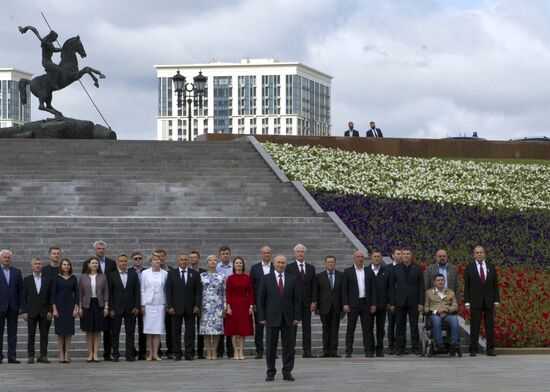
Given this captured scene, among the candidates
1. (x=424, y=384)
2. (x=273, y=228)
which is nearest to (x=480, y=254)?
(x=424, y=384)

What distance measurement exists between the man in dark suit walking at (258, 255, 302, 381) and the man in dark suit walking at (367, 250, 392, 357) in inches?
130

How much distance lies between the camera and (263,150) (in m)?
33.7

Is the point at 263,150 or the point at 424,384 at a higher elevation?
the point at 263,150

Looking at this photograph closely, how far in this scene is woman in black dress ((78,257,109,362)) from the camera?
17.9 m

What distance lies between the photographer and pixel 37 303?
18.0 meters

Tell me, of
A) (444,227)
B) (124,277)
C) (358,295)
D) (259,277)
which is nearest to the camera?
(259,277)

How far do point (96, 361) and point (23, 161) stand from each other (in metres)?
14.5

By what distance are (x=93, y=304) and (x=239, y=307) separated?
6.58ft

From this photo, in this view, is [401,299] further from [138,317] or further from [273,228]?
[273,228]

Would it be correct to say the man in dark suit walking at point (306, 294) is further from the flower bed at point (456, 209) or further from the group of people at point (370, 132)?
the group of people at point (370, 132)

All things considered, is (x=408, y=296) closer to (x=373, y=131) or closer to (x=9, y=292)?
(x=9, y=292)

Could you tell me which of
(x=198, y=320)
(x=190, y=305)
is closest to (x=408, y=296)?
(x=198, y=320)

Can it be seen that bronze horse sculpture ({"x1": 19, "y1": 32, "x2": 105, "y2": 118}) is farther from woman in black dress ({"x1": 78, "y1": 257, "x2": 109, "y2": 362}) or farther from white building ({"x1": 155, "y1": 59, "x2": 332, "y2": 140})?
white building ({"x1": 155, "y1": 59, "x2": 332, "y2": 140})

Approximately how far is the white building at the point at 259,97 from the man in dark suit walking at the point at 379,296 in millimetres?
117931
